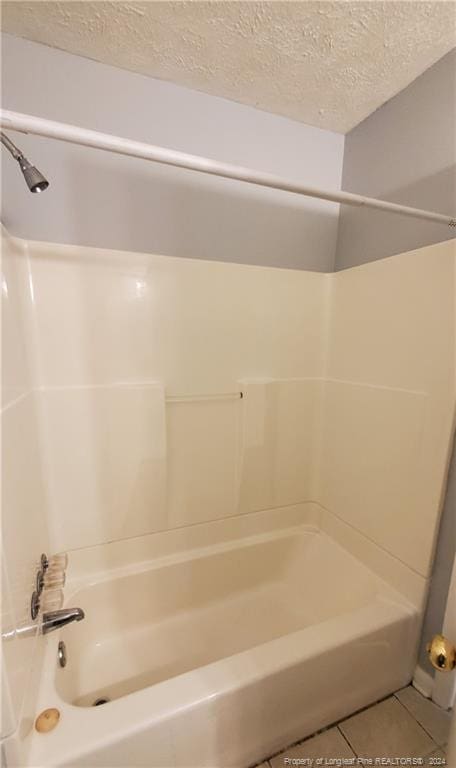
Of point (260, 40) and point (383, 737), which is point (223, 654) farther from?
point (260, 40)

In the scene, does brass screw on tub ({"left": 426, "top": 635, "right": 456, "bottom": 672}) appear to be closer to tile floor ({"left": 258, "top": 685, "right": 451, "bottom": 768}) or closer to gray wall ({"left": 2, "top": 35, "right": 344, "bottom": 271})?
tile floor ({"left": 258, "top": 685, "right": 451, "bottom": 768})

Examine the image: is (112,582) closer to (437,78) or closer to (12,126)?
(12,126)

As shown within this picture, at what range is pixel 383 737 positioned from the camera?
38.2 inches

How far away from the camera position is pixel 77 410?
1.17 meters

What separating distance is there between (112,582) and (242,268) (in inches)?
54.9

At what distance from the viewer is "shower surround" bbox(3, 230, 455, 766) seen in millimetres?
857

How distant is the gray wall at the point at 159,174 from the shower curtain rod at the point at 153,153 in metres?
0.44

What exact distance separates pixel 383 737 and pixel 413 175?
190cm

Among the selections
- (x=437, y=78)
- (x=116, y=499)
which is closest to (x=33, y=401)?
(x=116, y=499)

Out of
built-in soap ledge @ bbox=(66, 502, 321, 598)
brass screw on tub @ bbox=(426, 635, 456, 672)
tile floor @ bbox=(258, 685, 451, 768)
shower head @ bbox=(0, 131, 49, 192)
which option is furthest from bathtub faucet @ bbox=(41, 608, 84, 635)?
shower head @ bbox=(0, 131, 49, 192)

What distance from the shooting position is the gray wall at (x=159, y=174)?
1042 millimetres

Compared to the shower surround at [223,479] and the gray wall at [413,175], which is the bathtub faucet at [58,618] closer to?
the shower surround at [223,479]

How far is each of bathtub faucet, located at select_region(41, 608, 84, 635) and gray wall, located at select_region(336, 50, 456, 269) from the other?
1662 mm

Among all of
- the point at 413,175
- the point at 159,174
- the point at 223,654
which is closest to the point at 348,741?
the point at 223,654
